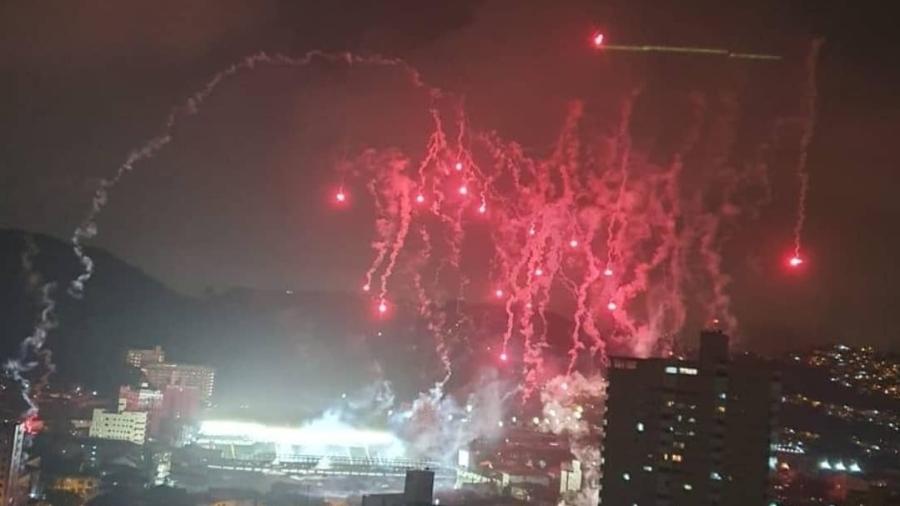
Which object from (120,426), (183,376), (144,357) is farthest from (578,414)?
(144,357)

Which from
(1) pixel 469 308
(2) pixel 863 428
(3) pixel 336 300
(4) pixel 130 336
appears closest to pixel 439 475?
(1) pixel 469 308

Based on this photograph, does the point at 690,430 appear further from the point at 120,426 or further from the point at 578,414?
the point at 120,426

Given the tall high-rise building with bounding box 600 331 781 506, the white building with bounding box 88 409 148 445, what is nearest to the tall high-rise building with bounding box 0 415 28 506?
the white building with bounding box 88 409 148 445

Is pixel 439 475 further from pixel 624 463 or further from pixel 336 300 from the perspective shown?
pixel 624 463

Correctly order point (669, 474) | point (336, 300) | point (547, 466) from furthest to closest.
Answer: point (336, 300) → point (547, 466) → point (669, 474)

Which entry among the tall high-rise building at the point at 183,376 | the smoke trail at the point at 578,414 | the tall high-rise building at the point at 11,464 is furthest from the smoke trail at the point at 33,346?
the smoke trail at the point at 578,414

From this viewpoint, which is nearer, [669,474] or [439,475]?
[669,474]

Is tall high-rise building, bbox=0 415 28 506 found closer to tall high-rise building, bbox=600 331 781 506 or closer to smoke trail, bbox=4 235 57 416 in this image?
smoke trail, bbox=4 235 57 416

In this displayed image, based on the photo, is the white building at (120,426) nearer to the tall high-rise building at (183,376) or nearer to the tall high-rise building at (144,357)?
the tall high-rise building at (183,376)
